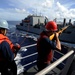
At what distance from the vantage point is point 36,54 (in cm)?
708

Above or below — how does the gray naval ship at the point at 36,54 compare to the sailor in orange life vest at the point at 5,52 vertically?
below

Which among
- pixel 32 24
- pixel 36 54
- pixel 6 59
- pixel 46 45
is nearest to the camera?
pixel 6 59

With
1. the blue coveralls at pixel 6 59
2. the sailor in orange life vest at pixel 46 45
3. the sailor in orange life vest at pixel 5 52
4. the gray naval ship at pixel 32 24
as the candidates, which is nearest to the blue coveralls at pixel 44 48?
the sailor in orange life vest at pixel 46 45

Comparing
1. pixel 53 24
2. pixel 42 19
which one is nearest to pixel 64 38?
pixel 42 19

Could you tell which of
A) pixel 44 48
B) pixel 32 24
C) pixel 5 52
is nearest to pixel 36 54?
pixel 44 48

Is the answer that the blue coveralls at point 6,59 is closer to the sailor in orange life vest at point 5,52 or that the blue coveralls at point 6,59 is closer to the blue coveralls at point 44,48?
the sailor in orange life vest at point 5,52

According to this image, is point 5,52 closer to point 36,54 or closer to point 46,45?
point 46,45

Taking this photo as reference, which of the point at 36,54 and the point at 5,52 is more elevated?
the point at 5,52

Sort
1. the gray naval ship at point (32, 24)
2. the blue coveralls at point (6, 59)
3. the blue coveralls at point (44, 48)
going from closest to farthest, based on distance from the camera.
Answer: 1. the blue coveralls at point (6, 59)
2. the blue coveralls at point (44, 48)
3. the gray naval ship at point (32, 24)

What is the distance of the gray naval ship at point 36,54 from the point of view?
2.77 m

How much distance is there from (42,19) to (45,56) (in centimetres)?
5332

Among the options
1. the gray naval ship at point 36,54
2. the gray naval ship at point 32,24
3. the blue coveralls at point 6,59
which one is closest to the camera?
the blue coveralls at point 6,59

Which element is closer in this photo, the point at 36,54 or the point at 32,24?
the point at 36,54

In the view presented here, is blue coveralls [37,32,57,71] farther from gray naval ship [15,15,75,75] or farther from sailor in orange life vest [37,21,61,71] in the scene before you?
gray naval ship [15,15,75,75]
